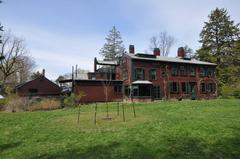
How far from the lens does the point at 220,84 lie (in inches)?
1836

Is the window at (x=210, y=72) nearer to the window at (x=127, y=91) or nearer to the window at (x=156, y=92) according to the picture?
the window at (x=156, y=92)

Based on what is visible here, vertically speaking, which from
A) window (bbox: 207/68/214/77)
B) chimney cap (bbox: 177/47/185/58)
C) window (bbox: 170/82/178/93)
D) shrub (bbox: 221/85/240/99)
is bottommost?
shrub (bbox: 221/85/240/99)

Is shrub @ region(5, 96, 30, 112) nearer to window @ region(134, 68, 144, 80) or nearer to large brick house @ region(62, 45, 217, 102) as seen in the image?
large brick house @ region(62, 45, 217, 102)

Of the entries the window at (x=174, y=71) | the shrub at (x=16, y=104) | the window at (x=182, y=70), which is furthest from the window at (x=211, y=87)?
the shrub at (x=16, y=104)

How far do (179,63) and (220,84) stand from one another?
551 inches

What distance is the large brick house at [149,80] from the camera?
33.8 m

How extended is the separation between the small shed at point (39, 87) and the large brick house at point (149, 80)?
9.10 m

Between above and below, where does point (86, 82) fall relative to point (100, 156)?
above

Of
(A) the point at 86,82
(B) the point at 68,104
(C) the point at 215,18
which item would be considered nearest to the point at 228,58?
(C) the point at 215,18

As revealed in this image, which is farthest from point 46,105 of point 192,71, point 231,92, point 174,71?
point 231,92

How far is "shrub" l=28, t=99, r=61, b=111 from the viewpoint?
23.5 meters

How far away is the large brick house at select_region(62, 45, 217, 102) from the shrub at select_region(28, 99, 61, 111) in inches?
303

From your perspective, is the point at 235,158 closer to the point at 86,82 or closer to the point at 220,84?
the point at 86,82

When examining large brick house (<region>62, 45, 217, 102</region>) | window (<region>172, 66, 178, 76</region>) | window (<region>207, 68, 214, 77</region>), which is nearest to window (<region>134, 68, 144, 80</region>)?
large brick house (<region>62, 45, 217, 102</region>)
